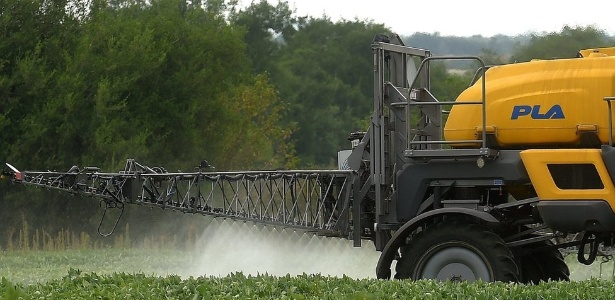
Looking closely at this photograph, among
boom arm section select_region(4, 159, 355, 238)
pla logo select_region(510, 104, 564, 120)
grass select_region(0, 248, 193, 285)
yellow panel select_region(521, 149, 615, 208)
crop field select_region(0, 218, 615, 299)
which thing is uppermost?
pla logo select_region(510, 104, 564, 120)

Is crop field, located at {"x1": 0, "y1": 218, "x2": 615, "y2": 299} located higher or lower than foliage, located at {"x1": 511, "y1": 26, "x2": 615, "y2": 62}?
lower

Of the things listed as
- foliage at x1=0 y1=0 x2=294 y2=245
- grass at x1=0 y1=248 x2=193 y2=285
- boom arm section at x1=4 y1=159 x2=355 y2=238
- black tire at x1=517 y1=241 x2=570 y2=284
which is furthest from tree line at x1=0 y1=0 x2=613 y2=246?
black tire at x1=517 y1=241 x2=570 y2=284

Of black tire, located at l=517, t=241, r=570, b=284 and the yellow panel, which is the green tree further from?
the yellow panel

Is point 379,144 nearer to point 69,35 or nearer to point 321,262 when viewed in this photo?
point 321,262

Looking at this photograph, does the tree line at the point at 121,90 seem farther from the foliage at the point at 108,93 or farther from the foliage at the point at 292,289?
the foliage at the point at 292,289

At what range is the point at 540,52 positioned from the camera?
35.6 m

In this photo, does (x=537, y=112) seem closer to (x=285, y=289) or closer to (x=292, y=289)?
(x=285, y=289)

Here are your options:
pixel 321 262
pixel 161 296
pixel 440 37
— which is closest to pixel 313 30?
pixel 440 37

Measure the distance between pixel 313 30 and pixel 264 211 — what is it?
68.7 m

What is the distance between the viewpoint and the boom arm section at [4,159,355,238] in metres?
16.5

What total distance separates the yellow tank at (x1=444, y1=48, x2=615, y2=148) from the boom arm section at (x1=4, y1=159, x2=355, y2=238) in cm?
199

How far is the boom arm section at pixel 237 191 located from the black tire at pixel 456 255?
1.41 m

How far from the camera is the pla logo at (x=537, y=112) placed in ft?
48.4

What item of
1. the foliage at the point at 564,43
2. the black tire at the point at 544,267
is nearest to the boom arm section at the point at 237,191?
the black tire at the point at 544,267
